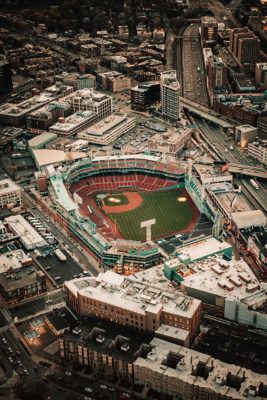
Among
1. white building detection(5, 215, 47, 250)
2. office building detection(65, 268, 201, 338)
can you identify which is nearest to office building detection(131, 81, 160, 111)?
white building detection(5, 215, 47, 250)

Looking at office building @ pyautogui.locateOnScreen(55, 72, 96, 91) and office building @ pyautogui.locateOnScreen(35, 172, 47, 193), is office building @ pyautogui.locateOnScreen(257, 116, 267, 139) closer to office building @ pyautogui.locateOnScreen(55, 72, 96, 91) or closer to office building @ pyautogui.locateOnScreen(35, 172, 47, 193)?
office building @ pyautogui.locateOnScreen(35, 172, 47, 193)

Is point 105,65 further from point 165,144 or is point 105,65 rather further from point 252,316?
point 252,316

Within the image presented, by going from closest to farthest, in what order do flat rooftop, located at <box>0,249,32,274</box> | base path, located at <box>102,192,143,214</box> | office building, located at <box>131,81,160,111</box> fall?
flat rooftop, located at <box>0,249,32,274</box> → base path, located at <box>102,192,143,214</box> → office building, located at <box>131,81,160,111</box>

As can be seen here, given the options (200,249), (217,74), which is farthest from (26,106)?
(200,249)

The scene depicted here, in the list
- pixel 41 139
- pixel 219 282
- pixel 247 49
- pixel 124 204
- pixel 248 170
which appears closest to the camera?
pixel 219 282

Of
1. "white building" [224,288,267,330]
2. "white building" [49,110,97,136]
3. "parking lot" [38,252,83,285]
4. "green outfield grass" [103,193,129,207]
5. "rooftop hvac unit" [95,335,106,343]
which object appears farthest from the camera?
"white building" [49,110,97,136]

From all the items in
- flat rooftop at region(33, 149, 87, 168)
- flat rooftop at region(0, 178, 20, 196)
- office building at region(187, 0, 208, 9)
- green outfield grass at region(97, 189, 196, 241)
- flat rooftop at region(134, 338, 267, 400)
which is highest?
office building at region(187, 0, 208, 9)

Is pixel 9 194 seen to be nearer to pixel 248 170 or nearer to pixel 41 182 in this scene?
pixel 41 182
